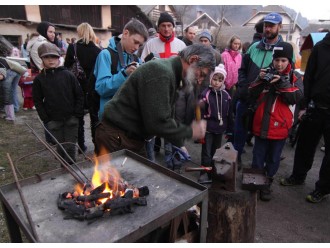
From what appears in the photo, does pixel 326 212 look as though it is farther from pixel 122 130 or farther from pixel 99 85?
pixel 99 85

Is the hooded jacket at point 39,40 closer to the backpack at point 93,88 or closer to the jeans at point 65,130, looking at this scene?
the jeans at point 65,130

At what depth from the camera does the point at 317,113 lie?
3354 millimetres

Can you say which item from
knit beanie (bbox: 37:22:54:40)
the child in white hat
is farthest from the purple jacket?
Answer: knit beanie (bbox: 37:22:54:40)

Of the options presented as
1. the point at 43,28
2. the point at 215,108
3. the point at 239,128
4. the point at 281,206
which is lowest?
the point at 281,206

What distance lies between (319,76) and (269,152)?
110 cm

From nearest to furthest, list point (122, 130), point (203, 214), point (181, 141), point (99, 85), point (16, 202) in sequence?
point (16, 202)
point (203, 214)
point (181, 141)
point (122, 130)
point (99, 85)

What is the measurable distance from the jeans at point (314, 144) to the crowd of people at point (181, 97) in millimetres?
12

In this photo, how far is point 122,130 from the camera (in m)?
2.47

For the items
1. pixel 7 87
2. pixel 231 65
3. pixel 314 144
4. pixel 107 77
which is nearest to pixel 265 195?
pixel 314 144

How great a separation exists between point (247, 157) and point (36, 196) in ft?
12.3

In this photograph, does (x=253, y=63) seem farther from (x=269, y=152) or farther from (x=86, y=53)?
(x=86, y=53)

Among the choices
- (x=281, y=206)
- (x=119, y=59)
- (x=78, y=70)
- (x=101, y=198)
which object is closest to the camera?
(x=101, y=198)

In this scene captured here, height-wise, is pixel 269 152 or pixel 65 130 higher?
pixel 65 130

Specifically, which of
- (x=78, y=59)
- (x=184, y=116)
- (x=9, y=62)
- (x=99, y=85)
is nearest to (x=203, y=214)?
(x=99, y=85)
